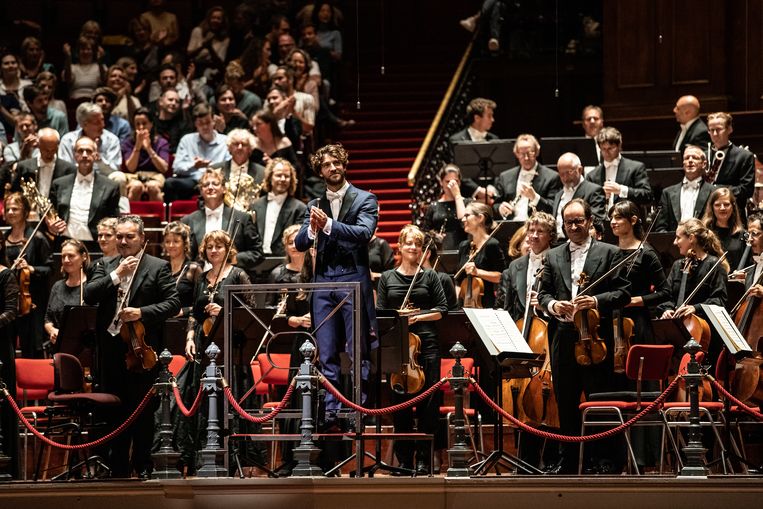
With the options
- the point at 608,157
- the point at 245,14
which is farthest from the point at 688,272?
the point at 245,14

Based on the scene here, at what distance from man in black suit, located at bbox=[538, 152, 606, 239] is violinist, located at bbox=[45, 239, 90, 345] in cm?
335

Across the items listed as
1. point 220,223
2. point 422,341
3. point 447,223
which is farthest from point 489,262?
point 220,223

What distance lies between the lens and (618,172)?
35.4 ft

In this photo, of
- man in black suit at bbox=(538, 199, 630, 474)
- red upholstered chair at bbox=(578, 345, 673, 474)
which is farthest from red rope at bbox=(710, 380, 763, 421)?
man in black suit at bbox=(538, 199, 630, 474)

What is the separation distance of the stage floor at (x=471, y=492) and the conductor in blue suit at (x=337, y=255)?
1.54ft

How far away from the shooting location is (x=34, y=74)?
48.3ft

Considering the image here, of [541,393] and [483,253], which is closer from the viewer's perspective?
[541,393]

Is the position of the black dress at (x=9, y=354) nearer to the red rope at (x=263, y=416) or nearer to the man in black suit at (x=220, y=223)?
the red rope at (x=263, y=416)

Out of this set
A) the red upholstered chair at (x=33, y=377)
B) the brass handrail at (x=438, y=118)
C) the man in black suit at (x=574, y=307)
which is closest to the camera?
the man in black suit at (x=574, y=307)

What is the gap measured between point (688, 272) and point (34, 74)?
27.6ft

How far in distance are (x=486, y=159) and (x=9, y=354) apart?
4772mm

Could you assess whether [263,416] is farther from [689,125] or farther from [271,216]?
[689,125]

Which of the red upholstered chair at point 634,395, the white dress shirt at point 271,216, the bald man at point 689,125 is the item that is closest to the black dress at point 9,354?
the white dress shirt at point 271,216

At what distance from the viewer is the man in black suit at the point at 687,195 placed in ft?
33.3
